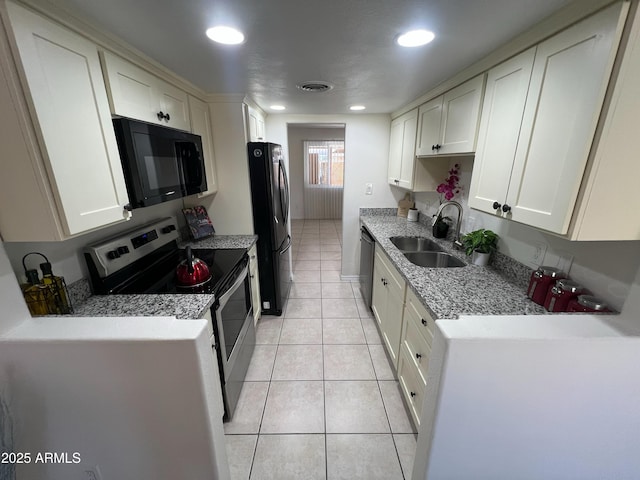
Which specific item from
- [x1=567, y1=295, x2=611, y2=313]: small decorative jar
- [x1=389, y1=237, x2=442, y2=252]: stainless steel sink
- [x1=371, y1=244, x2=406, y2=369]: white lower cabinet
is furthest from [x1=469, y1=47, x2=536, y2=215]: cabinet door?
[x1=389, y1=237, x2=442, y2=252]: stainless steel sink

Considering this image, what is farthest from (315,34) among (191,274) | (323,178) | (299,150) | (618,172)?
(323,178)

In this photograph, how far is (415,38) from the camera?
1151mm

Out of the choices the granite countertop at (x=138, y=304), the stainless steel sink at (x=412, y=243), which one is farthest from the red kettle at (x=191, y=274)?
the stainless steel sink at (x=412, y=243)

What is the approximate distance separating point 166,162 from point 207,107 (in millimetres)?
957

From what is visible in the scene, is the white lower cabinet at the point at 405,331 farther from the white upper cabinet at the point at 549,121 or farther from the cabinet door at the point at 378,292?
the white upper cabinet at the point at 549,121

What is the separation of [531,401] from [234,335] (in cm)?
160

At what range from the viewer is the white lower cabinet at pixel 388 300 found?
1.86 meters

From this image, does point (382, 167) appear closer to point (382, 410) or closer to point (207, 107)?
point (207, 107)

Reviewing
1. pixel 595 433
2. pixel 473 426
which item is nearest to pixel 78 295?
pixel 473 426

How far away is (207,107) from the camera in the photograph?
2.20 meters

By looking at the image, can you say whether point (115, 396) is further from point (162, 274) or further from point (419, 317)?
point (419, 317)

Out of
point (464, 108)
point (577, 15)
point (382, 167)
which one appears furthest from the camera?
point (382, 167)

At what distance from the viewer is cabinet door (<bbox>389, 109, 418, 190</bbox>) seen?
8.14 feet

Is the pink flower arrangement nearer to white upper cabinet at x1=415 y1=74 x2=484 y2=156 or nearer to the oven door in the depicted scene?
white upper cabinet at x1=415 y1=74 x2=484 y2=156
